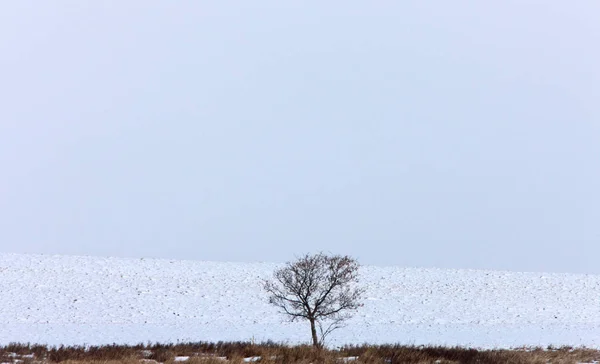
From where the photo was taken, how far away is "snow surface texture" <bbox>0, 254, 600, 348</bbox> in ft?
95.9

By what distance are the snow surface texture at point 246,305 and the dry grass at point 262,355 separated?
839cm

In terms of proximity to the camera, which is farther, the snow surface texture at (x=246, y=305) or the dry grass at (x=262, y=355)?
the snow surface texture at (x=246, y=305)

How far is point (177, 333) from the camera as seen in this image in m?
28.9

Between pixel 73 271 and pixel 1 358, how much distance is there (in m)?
28.3

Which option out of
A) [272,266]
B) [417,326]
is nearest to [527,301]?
[417,326]

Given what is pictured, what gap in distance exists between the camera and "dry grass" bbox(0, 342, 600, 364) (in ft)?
47.0

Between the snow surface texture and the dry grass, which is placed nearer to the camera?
the dry grass

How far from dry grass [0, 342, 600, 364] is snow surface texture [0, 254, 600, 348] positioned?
27.5 feet

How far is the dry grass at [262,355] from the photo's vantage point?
14.3 metres

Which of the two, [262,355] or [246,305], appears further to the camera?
[246,305]

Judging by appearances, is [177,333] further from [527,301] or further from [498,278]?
[498,278]

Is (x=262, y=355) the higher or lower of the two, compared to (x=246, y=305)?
lower

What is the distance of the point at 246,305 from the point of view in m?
36.3

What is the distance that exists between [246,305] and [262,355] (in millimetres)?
21478
